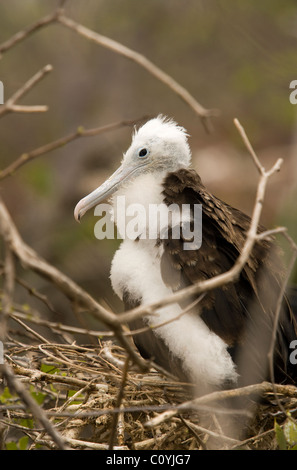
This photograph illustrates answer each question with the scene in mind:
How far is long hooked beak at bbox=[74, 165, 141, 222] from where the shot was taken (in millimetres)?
3729

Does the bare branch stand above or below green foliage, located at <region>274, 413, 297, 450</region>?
above

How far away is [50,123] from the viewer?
9.77 m

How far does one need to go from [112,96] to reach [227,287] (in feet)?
21.7

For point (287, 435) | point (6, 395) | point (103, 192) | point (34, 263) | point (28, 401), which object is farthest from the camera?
point (103, 192)

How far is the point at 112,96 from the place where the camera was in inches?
377

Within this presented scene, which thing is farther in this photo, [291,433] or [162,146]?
[162,146]

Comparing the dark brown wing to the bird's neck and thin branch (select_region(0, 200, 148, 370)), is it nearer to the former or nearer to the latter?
the bird's neck

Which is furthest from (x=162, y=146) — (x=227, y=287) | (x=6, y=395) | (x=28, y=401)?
(x=28, y=401)

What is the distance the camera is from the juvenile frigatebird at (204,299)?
330 centimetres

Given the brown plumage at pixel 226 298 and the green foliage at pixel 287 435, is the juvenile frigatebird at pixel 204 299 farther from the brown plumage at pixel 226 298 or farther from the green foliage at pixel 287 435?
the green foliage at pixel 287 435

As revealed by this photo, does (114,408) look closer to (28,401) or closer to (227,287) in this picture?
(227,287)

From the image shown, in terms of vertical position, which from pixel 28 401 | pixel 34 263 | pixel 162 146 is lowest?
pixel 28 401

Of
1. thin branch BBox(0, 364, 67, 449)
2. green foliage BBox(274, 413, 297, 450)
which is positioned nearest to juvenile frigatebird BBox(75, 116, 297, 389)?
green foliage BBox(274, 413, 297, 450)
